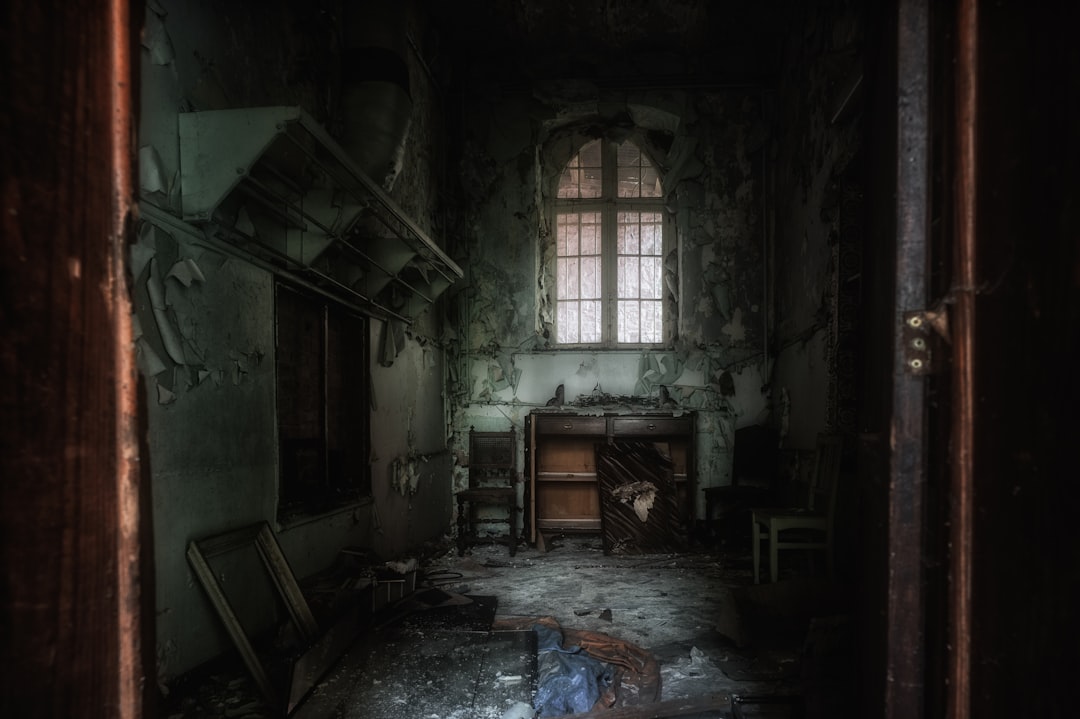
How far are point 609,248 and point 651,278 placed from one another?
57 centimetres

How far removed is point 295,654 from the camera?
119 inches

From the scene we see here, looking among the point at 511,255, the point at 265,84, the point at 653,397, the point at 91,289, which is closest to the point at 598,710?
the point at 91,289

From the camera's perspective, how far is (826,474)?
4.33 meters

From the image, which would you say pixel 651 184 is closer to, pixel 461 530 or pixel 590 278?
pixel 590 278

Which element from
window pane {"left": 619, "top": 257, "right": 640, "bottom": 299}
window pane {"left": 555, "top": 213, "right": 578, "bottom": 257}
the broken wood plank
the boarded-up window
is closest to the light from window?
window pane {"left": 619, "top": 257, "right": 640, "bottom": 299}

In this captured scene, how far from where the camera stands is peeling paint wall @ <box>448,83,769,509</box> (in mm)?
6652

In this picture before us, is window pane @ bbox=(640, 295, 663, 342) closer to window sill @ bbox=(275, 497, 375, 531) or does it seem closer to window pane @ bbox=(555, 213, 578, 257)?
window pane @ bbox=(555, 213, 578, 257)

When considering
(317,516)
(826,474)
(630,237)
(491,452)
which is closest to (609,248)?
(630,237)

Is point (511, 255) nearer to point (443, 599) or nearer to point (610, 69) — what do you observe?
point (610, 69)

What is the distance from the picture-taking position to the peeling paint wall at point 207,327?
251cm

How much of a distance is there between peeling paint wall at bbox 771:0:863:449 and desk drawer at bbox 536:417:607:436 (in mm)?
1742

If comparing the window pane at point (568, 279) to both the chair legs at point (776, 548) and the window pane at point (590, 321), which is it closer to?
the window pane at point (590, 321)

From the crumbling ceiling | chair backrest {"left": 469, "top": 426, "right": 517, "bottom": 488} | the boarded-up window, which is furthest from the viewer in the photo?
chair backrest {"left": 469, "top": 426, "right": 517, "bottom": 488}

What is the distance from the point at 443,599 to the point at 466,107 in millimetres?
5130
